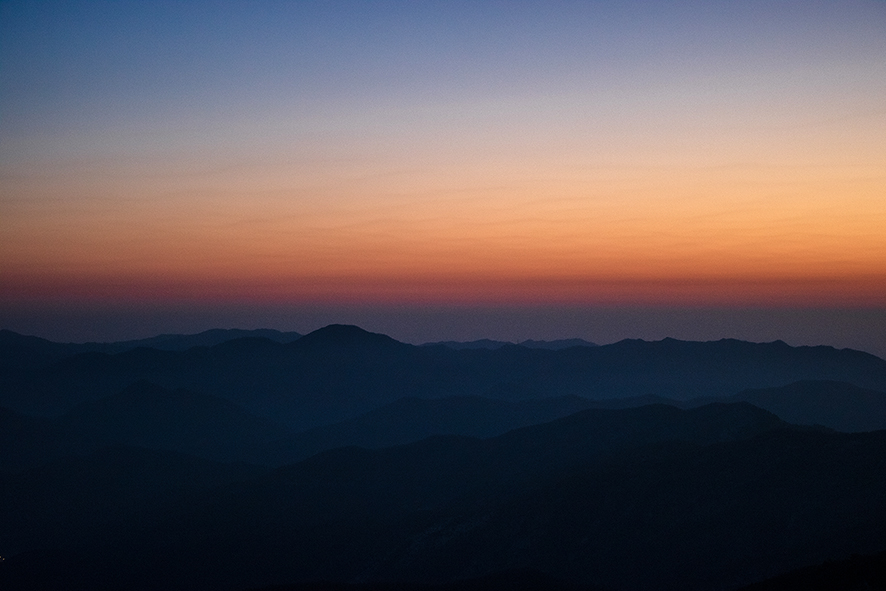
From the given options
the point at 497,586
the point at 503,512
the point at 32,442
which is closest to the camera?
the point at 497,586

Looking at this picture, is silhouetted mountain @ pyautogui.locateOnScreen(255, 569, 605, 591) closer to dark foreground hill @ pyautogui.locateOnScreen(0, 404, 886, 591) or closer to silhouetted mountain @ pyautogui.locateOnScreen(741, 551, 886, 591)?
dark foreground hill @ pyautogui.locateOnScreen(0, 404, 886, 591)

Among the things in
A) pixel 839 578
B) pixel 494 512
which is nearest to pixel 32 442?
pixel 494 512

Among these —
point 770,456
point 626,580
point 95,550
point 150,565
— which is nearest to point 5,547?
point 95,550

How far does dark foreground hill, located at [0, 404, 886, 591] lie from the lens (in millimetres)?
67375

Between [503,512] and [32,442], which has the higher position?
[503,512]

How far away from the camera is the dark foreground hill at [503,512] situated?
67.4 metres

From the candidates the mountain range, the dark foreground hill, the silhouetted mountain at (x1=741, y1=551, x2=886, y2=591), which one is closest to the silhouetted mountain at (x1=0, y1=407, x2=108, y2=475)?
the mountain range

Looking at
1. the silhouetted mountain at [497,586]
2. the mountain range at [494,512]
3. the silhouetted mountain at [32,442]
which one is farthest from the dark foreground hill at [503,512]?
the silhouetted mountain at [32,442]

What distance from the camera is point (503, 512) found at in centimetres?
8744

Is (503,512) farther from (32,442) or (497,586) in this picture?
(32,442)

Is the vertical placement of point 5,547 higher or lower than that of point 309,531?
lower

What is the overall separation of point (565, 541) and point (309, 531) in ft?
136

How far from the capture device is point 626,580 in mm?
68750

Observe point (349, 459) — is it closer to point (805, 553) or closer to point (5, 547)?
point (5, 547)
